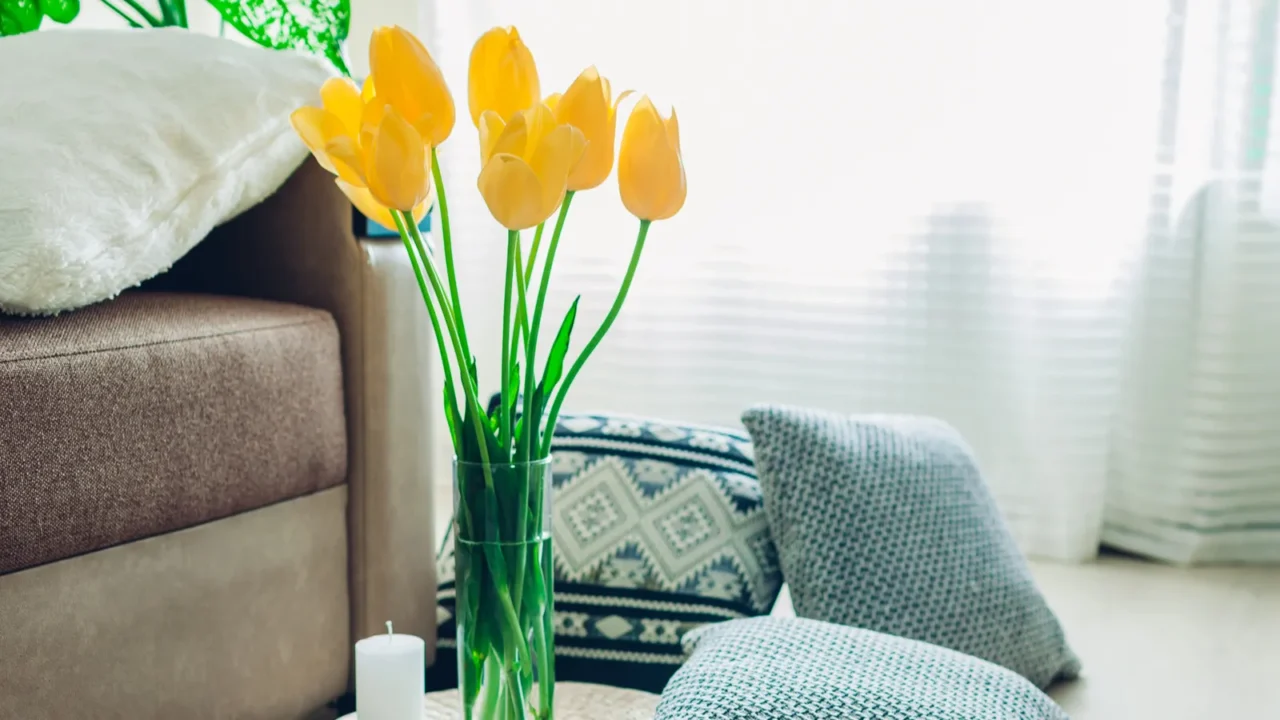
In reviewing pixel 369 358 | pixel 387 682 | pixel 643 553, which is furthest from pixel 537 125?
pixel 643 553

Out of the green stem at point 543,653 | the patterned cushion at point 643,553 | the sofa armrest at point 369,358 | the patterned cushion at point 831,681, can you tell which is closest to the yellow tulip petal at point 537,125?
the green stem at point 543,653

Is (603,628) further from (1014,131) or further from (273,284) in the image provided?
(1014,131)

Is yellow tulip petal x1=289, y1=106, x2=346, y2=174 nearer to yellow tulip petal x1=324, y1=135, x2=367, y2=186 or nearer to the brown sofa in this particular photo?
yellow tulip petal x1=324, y1=135, x2=367, y2=186

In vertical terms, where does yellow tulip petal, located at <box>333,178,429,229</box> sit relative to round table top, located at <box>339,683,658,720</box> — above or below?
above

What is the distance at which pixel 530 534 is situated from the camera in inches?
29.5

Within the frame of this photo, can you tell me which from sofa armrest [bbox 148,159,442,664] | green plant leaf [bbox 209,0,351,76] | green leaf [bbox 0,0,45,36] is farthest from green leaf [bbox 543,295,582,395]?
green leaf [bbox 0,0,45,36]

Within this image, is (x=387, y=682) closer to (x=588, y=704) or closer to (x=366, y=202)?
(x=588, y=704)

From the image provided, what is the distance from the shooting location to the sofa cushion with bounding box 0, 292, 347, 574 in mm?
925

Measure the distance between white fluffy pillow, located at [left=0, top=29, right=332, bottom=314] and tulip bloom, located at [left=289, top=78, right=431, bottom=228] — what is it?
0.38 m

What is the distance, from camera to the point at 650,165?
2.44 feet

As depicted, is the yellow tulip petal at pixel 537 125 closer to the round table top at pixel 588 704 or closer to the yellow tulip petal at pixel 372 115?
the yellow tulip petal at pixel 372 115

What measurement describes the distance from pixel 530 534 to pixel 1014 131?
144cm

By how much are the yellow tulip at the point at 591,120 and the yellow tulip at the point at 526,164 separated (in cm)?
2

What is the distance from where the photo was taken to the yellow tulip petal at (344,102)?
0.74 metres
